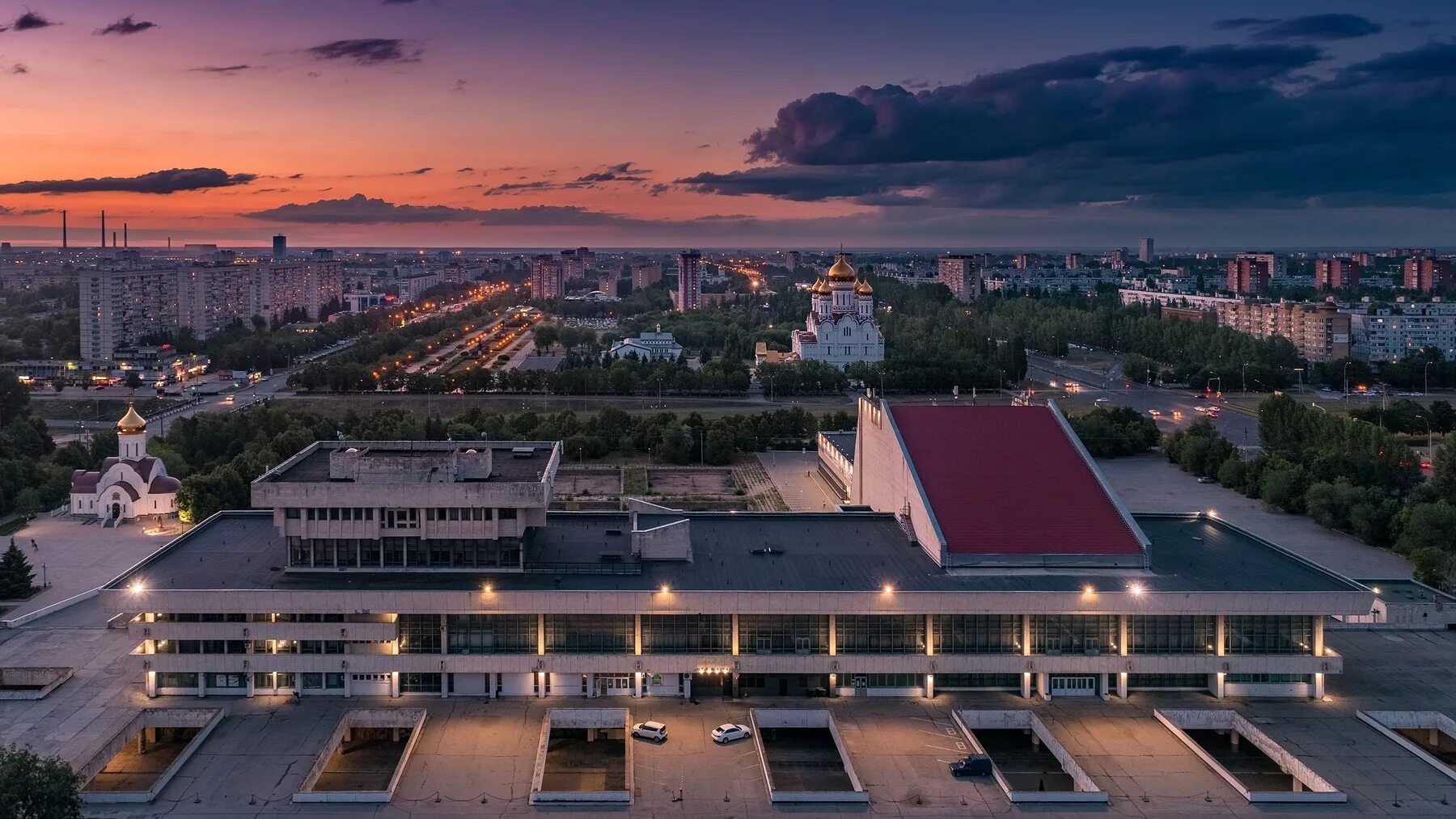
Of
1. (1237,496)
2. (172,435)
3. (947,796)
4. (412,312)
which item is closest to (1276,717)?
(947,796)

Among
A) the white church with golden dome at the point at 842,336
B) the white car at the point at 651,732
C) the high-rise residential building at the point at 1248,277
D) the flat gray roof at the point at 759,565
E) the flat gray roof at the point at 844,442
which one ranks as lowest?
the white car at the point at 651,732

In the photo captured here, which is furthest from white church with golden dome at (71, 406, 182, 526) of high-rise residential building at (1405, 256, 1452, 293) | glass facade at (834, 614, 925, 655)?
high-rise residential building at (1405, 256, 1452, 293)

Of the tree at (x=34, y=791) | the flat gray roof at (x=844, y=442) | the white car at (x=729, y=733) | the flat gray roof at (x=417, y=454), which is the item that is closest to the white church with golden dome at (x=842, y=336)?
the flat gray roof at (x=844, y=442)

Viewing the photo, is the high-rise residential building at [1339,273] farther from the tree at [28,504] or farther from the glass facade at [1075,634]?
the tree at [28,504]

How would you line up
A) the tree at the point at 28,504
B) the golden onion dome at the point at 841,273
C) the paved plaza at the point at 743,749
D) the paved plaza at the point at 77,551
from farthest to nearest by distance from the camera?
the golden onion dome at the point at 841,273
the tree at the point at 28,504
the paved plaza at the point at 77,551
the paved plaza at the point at 743,749

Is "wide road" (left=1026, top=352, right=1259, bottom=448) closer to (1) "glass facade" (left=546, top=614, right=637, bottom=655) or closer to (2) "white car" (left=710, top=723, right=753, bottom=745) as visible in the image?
(1) "glass facade" (left=546, top=614, right=637, bottom=655)
